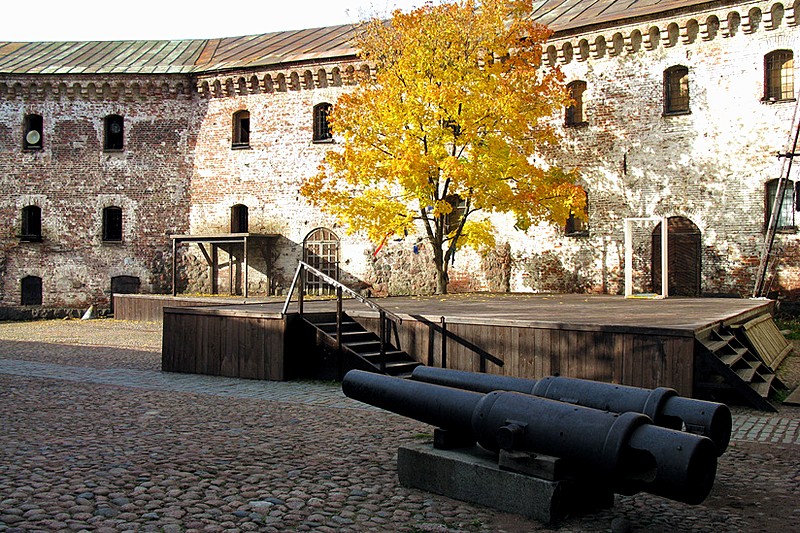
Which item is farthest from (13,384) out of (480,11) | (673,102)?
(673,102)

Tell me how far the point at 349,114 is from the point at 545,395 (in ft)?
48.4

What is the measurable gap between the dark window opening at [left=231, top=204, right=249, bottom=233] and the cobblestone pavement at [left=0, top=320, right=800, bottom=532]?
16931 millimetres

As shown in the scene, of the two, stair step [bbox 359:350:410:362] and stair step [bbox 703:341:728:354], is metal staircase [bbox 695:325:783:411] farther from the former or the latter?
stair step [bbox 359:350:410:362]

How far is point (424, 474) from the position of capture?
5844mm

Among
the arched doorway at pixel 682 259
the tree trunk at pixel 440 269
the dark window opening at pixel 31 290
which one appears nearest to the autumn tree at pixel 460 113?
the tree trunk at pixel 440 269

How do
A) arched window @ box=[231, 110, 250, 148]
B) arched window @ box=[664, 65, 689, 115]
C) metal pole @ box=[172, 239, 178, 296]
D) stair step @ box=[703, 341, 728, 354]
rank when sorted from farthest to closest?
arched window @ box=[231, 110, 250, 148], metal pole @ box=[172, 239, 178, 296], arched window @ box=[664, 65, 689, 115], stair step @ box=[703, 341, 728, 354]

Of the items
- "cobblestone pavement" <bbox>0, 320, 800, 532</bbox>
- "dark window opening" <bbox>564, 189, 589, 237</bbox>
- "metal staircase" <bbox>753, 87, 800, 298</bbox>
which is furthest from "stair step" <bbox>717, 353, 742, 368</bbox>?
"dark window opening" <bbox>564, 189, 589, 237</bbox>

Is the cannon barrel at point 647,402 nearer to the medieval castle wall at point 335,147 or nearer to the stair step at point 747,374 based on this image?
the stair step at point 747,374

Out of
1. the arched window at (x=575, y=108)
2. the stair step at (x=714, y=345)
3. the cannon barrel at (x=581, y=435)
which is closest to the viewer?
the cannon barrel at (x=581, y=435)

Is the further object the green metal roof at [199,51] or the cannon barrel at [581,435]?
the green metal roof at [199,51]

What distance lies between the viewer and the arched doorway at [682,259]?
824 inches

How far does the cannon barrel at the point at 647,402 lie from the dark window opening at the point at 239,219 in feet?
74.2

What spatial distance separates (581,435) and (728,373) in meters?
4.92

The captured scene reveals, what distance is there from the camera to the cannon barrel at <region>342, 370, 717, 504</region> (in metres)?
4.38
